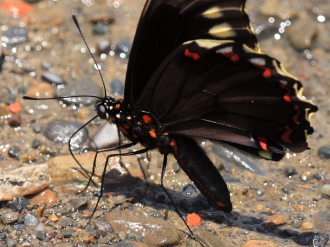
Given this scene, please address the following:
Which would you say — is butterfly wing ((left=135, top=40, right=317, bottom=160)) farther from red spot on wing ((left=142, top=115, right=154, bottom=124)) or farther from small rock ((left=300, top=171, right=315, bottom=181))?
small rock ((left=300, top=171, right=315, bottom=181))

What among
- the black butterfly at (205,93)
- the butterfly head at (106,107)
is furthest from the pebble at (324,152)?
the butterfly head at (106,107)

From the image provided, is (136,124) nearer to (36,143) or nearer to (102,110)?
(102,110)

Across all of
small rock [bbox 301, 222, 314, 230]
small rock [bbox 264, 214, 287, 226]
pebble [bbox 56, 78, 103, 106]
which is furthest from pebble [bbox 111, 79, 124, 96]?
small rock [bbox 301, 222, 314, 230]

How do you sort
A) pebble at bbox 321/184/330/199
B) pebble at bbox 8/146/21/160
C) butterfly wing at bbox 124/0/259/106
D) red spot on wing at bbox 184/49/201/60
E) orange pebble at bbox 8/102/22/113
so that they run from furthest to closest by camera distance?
1. orange pebble at bbox 8/102/22/113
2. pebble at bbox 8/146/21/160
3. pebble at bbox 321/184/330/199
4. butterfly wing at bbox 124/0/259/106
5. red spot on wing at bbox 184/49/201/60

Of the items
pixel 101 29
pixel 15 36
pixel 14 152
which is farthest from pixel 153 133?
pixel 15 36

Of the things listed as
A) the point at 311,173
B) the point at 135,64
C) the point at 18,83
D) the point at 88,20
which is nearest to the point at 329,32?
the point at 311,173

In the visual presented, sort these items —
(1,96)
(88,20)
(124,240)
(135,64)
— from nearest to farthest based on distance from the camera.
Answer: (124,240) → (135,64) → (1,96) → (88,20)

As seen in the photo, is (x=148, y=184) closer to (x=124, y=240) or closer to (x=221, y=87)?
(x=124, y=240)

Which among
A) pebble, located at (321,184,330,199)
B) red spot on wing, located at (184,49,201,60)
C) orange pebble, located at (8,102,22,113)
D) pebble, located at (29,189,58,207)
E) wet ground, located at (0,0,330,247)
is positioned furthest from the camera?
Answer: orange pebble, located at (8,102,22,113)

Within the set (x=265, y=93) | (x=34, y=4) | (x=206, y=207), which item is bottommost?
(x=206, y=207)
